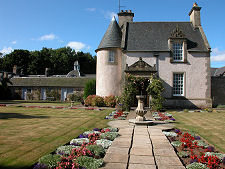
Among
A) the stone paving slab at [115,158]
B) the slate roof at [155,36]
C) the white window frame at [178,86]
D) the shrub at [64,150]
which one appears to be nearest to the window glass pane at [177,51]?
the slate roof at [155,36]

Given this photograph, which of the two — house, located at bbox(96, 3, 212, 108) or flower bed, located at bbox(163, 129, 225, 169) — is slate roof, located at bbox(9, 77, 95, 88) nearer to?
house, located at bbox(96, 3, 212, 108)

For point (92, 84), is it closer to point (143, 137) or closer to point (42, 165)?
point (143, 137)

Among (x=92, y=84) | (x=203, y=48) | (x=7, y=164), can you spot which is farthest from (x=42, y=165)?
(x=92, y=84)

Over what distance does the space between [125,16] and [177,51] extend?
842cm

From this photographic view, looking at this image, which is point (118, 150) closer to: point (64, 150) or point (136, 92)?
point (64, 150)

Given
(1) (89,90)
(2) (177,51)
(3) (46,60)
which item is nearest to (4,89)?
(1) (89,90)

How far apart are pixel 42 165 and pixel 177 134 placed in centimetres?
596

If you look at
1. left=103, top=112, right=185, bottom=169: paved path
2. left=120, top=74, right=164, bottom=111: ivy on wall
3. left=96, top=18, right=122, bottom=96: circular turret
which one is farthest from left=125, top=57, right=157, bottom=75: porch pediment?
left=103, top=112, right=185, bottom=169: paved path

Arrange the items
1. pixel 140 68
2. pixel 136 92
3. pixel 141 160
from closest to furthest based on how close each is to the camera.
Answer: pixel 141 160, pixel 136 92, pixel 140 68

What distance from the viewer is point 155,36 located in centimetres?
2208

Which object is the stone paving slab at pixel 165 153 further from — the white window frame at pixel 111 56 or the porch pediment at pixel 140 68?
the white window frame at pixel 111 56

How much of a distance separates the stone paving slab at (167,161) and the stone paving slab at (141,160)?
0.15 meters

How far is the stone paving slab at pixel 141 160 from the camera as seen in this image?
15.6 ft

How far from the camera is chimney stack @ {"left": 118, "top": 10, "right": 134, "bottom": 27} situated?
24.3m
